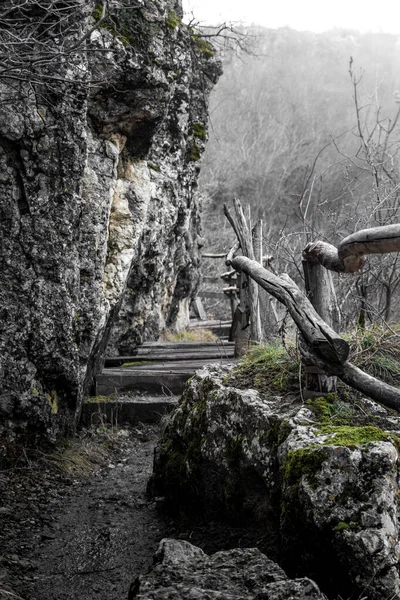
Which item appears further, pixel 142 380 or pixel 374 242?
pixel 142 380

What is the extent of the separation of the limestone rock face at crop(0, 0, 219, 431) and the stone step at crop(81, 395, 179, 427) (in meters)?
0.40

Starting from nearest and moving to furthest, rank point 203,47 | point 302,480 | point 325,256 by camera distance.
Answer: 1. point 302,480
2. point 325,256
3. point 203,47

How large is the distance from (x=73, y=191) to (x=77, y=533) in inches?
106

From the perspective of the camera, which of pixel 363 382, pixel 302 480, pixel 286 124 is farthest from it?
pixel 286 124

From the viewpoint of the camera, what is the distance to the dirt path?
313 centimetres

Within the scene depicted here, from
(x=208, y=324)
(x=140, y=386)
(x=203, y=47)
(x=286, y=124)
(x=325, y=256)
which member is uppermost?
(x=286, y=124)

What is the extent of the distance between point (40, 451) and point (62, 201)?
207 cm

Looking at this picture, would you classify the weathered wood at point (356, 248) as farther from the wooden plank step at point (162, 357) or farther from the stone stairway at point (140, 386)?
the wooden plank step at point (162, 357)

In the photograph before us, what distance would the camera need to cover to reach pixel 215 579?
7.63 feet

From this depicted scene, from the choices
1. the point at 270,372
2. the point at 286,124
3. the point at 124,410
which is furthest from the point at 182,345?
the point at 286,124

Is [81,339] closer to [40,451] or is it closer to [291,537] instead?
[40,451]

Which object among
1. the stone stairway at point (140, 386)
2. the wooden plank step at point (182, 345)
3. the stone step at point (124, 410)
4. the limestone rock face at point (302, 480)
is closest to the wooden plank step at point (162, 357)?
the stone stairway at point (140, 386)

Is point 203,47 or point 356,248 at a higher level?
point 203,47

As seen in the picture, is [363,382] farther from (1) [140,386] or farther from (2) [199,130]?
(2) [199,130]
